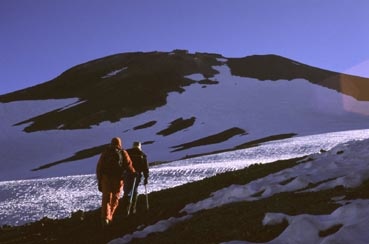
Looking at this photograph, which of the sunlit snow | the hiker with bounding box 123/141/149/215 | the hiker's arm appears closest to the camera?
the sunlit snow

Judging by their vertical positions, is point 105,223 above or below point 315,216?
below

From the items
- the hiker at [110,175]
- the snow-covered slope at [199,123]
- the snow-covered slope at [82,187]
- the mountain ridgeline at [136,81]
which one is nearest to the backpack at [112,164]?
the hiker at [110,175]

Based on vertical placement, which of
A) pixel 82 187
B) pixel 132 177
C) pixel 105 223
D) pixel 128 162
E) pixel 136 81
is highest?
pixel 136 81

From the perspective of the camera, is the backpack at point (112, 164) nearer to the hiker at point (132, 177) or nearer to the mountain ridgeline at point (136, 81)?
the hiker at point (132, 177)

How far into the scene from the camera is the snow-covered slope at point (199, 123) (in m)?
63.5

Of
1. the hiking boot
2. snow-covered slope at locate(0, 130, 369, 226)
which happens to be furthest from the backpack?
snow-covered slope at locate(0, 130, 369, 226)

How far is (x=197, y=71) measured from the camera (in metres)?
120

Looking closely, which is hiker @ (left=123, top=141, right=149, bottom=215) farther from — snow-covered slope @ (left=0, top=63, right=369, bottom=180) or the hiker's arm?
snow-covered slope @ (left=0, top=63, right=369, bottom=180)

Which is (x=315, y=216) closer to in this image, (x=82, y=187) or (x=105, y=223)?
(x=105, y=223)

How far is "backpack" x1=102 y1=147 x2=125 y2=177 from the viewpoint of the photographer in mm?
14469

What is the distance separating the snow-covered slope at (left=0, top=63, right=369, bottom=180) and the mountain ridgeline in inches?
166

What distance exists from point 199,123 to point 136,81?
4608 centimetres

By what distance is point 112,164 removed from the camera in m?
14.5

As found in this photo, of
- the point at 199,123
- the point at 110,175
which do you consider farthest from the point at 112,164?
the point at 199,123
